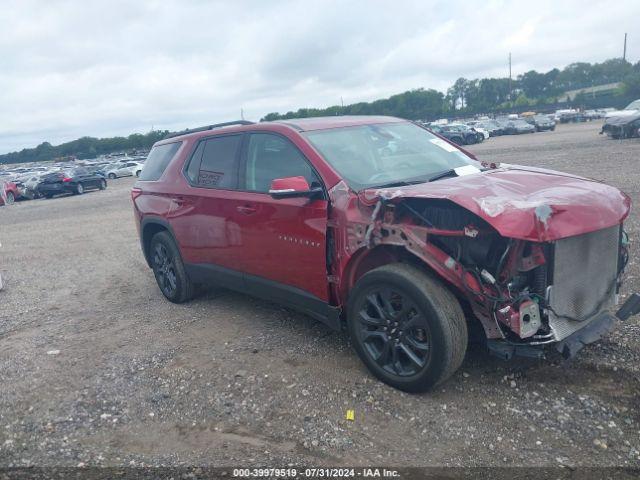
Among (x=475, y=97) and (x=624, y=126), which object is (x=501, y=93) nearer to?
(x=475, y=97)

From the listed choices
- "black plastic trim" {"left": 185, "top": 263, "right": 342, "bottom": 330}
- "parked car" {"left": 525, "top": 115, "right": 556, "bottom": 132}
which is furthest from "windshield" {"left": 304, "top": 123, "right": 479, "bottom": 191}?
"parked car" {"left": 525, "top": 115, "right": 556, "bottom": 132}

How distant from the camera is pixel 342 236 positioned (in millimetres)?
3791

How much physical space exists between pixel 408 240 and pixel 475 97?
105 meters

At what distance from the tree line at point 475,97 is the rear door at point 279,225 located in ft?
242

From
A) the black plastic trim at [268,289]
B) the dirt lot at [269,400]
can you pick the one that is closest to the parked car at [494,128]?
the dirt lot at [269,400]

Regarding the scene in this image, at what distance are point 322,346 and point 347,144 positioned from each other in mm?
1675

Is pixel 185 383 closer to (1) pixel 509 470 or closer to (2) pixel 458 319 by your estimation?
(2) pixel 458 319

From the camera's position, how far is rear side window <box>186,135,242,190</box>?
4.85m

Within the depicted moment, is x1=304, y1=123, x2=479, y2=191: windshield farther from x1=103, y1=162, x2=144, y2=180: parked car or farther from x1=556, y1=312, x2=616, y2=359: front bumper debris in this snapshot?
x1=103, y1=162, x2=144, y2=180: parked car

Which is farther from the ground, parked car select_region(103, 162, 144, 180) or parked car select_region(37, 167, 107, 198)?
parked car select_region(37, 167, 107, 198)

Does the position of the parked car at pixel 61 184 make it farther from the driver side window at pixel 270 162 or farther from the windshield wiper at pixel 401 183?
the windshield wiper at pixel 401 183

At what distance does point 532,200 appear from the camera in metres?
3.12

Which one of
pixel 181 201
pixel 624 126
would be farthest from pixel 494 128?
pixel 181 201

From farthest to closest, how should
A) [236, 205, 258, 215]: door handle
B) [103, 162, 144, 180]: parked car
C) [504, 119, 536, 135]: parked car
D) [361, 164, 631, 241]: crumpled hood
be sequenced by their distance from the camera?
1. [504, 119, 536, 135]: parked car
2. [103, 162, 144, 180]: parked car
3. [236, 205, 258, 215]: door handle
4. [361, 164, 631, 241]: crumpled hood
